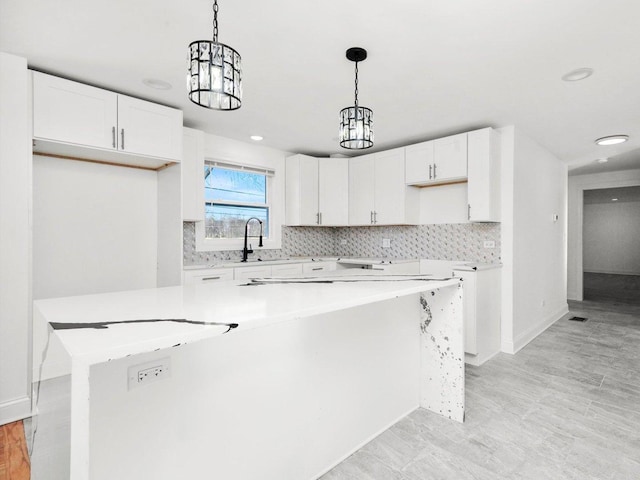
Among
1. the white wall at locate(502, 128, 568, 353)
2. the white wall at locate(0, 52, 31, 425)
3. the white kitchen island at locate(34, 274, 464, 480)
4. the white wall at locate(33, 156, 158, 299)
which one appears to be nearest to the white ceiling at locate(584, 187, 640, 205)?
the white wall at locate(502, 128, 568, 353)

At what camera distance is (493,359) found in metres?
3.42

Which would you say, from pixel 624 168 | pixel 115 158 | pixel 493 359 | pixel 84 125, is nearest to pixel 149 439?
pixel 84 125

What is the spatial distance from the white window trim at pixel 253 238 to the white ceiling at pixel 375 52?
2.98 ft

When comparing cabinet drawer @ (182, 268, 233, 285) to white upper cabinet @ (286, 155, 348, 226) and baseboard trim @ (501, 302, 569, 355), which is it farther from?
baseboard trim @ (501, 302, 569, 355)

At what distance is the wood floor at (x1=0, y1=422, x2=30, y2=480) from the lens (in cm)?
183

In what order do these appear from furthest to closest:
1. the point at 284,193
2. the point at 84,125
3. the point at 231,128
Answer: the point at 284,193 < the point at 231,128 < the point at 84,125

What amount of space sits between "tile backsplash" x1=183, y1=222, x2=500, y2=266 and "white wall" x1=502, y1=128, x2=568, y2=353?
31 cm

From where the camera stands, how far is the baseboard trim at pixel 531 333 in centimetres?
361

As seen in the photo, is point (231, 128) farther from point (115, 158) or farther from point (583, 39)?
point (583, 39)

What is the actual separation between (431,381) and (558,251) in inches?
157

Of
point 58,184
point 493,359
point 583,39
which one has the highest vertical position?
point 583,39

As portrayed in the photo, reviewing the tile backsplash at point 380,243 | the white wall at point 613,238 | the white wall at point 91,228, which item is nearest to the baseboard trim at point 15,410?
the white wall at point 91,228

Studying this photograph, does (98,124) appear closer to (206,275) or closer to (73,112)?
(73,112)

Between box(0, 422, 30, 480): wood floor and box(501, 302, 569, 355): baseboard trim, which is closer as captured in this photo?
box(0, 422, 30, 480): wood floor
